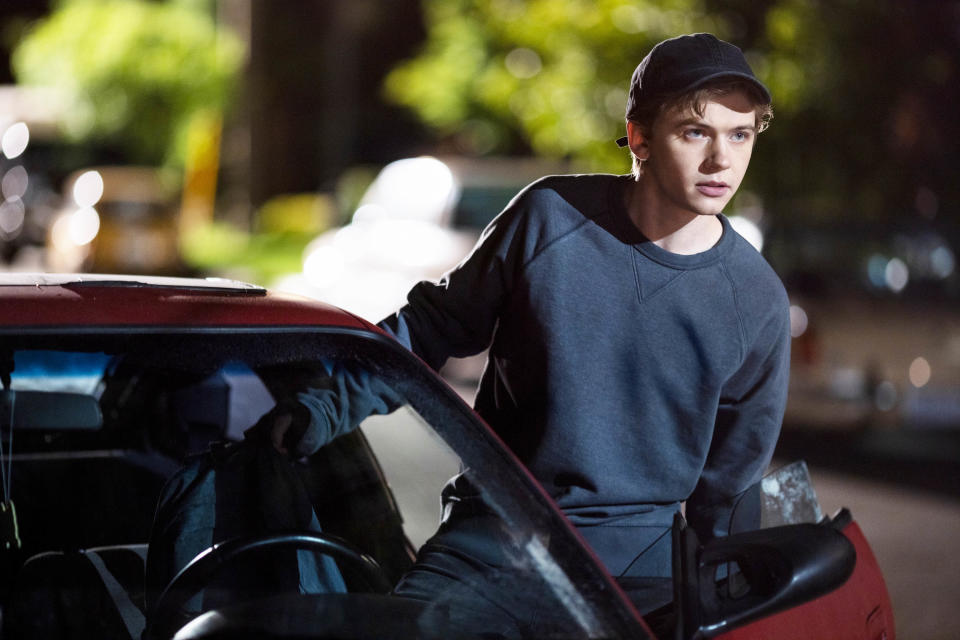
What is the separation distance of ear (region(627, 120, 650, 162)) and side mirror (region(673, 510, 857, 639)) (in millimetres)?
769

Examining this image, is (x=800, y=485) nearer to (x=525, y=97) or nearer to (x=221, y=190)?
(x=525, y=97)

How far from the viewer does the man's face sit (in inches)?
102

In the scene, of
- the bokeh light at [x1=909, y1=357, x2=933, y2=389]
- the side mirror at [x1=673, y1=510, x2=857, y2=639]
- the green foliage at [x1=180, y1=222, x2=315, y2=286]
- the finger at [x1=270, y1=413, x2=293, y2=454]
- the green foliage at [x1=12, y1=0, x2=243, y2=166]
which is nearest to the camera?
the side mirror at [x1=673, y1=510, x2=857, y2=639]

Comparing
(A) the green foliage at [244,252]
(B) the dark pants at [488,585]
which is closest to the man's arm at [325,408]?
(B) the dark pants at [488,585]

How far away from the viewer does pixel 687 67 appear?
8.45 feet

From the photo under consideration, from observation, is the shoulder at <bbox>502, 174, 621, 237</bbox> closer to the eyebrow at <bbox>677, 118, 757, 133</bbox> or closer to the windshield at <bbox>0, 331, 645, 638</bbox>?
the eyebrow at <bbox>677, 118, 757, 133</bbox>

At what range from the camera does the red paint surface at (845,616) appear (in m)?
2.35

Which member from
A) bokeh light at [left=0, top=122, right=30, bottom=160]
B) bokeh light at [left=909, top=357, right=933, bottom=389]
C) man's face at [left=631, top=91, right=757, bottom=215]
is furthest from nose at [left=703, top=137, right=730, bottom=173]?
bokeh light at [left=0, top=122, right=30, bottom=160]

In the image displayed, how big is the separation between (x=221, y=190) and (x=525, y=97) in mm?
15863

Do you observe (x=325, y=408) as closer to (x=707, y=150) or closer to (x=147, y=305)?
(x=147, y=305)

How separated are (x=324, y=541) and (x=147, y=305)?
0.54 meters

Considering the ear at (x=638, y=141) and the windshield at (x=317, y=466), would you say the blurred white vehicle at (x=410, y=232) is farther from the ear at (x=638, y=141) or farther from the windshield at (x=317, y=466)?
the ear at (x=638, y=141)

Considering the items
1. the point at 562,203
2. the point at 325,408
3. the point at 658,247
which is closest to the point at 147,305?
the point at 325,408

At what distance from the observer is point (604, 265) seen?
266cm
